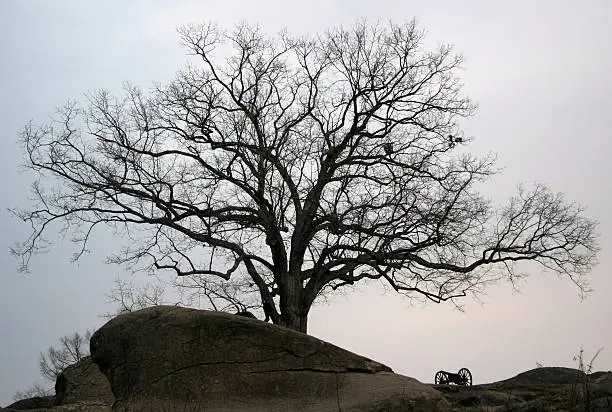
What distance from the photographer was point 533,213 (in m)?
22.8

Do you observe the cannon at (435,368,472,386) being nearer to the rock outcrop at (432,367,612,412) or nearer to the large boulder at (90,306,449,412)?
the rock outcrop at (432,367,612,412)

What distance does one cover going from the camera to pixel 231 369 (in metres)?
9.81

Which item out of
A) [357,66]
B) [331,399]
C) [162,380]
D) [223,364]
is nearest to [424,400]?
[331,399]

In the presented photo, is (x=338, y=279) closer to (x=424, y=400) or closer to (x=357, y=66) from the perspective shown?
(x=357, y=66)

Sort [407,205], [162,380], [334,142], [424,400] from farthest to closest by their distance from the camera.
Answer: [334,142] → [407,205] → [162,380] → [424,400]

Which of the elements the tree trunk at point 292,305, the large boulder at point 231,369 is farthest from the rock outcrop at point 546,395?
the tree trunk at point 292,305

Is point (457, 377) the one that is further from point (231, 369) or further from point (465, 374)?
point (231, 369)

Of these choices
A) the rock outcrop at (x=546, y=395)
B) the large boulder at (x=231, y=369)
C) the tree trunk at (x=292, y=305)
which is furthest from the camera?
the tree trunk at (x=292, y=305)

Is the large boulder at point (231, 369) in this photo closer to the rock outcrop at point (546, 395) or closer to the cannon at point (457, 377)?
the rock outcrop at point (546, 395)

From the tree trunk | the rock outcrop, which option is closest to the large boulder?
the rock outcrop

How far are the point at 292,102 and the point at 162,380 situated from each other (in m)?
15.7

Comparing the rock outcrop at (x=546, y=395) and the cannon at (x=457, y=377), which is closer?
the rock outcrop at (x=546, y=395)

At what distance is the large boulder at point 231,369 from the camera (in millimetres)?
9406

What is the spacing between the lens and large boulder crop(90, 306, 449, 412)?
30.9 feet
